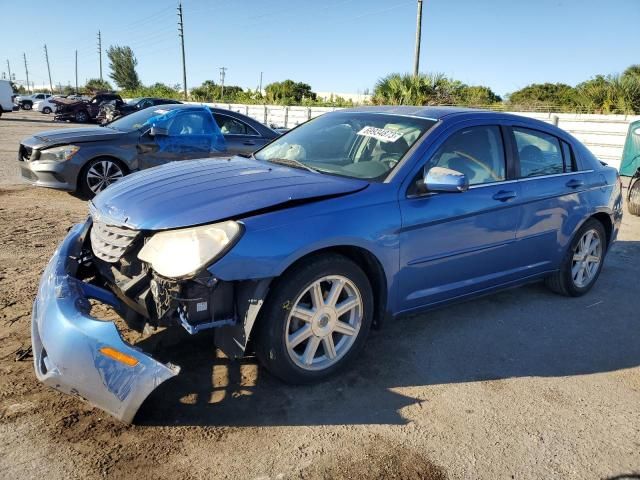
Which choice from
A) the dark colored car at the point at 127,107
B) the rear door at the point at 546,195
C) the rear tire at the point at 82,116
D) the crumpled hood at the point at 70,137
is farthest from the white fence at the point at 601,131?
the rear tire at the point at 82,116

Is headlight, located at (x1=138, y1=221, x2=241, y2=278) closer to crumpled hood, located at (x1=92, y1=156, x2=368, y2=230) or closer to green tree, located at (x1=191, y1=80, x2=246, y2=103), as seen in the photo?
crumpled hood, located at (x1=92, y1=156, x2=368, y2=230)

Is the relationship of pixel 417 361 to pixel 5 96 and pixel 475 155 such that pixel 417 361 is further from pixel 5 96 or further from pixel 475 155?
pixel 5 96

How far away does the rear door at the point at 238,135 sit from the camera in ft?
26.4

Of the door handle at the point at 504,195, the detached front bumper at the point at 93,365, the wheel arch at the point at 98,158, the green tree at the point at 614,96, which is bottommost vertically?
the detached front bumper at the point at 93,365

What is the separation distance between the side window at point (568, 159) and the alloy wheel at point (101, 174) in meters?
5.72

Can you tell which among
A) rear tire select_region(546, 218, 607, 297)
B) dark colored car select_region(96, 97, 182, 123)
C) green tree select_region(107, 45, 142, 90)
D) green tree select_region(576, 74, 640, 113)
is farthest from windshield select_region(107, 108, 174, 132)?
green tree select_region(107, 45, 142, 90)

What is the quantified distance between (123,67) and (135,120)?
67.5 metres

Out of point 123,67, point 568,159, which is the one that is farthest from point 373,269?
point 123,67

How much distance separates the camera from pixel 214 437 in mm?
2518

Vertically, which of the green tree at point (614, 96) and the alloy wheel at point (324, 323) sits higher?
the green tree at point (614, 96)

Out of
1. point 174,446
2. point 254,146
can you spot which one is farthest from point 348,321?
point 254,146

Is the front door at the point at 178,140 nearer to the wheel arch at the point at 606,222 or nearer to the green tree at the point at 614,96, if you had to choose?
the wheel arch at the point at 606,222

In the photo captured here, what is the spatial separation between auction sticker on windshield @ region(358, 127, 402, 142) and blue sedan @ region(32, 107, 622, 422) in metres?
0.02

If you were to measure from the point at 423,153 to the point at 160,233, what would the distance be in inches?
69.4
